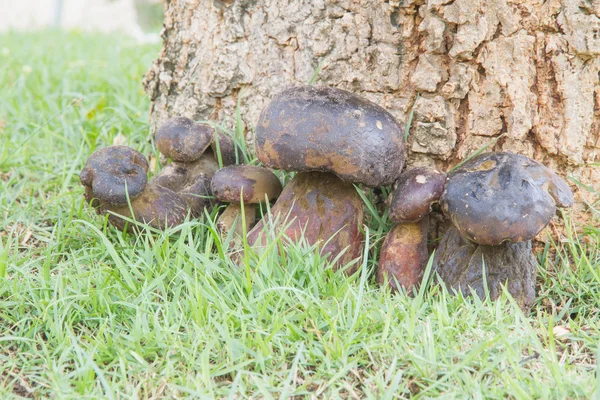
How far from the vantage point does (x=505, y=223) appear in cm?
235

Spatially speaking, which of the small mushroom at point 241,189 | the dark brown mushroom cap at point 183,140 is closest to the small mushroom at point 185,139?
the dark brown mushroom cap at point 183,140

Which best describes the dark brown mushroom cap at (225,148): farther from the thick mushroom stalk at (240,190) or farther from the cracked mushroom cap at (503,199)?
the cracked mushroom cap at (503,199)

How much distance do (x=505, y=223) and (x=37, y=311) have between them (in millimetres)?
1902

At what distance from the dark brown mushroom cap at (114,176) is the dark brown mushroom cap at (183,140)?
0.25 meters

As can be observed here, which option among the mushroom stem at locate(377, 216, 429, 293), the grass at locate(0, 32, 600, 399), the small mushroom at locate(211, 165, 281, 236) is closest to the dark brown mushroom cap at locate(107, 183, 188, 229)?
the grass at locate(0, 32, 600, 399)

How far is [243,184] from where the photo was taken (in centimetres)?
288

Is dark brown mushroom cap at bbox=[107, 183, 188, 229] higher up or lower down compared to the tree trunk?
lower down

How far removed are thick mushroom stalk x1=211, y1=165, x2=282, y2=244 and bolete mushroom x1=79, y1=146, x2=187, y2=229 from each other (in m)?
0.23

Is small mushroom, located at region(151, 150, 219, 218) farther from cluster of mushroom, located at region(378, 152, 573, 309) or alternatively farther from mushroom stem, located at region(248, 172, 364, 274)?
cluster of mushroom, located at region(378, 152, 573, 309)

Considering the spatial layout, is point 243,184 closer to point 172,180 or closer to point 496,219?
point 172,180

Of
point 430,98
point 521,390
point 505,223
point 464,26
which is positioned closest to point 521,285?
point 505,223

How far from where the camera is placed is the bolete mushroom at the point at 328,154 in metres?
2.53

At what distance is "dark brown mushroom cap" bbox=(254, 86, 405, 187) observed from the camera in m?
2.52

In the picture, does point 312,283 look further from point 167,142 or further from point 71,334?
point 167,142
